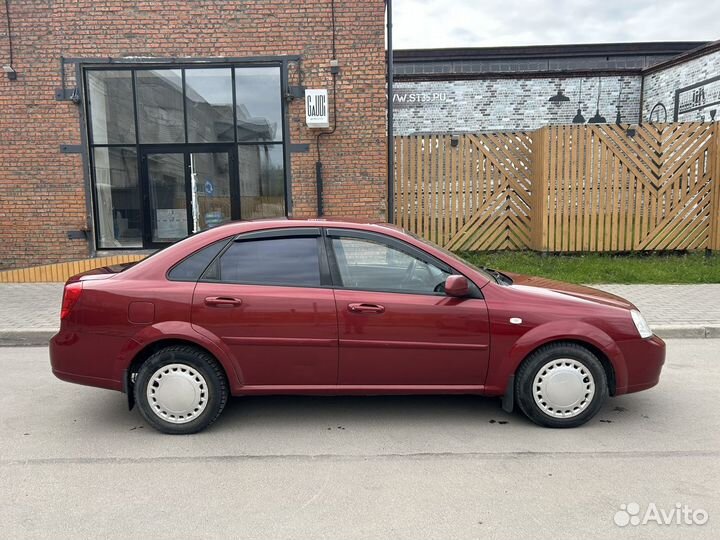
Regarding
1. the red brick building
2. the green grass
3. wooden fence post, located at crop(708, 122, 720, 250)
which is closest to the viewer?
the green grass

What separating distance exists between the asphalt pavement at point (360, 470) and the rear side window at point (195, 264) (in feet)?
3.86

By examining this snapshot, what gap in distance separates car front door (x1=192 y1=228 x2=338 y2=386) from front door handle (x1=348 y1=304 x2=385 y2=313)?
0.14 meters

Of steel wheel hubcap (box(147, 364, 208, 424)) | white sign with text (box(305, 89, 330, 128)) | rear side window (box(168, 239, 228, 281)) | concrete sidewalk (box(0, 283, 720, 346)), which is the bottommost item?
concrete sidewalk (box(0, 283, 720, 346))

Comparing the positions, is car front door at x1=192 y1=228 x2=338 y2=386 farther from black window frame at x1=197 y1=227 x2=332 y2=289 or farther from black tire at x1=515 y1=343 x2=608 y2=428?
black tire at x1=515 y1=343 x2=608 y2=428

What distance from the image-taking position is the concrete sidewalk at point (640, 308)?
6.69m

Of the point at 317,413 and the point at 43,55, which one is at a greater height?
the point at 43,55

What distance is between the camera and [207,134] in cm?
1056

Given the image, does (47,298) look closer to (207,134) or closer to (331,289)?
(207,134)

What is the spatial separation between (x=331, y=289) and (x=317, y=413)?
1.12m

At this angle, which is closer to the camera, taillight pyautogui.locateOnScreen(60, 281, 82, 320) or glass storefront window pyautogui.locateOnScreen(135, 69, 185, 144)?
taillight pyautogui.locateOnScreen(60, 281, 82, 320)

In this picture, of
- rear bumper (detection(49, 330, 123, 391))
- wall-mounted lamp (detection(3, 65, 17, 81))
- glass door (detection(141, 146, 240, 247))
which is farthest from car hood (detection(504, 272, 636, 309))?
wall-mounted lamp (detection(3, 65, 17, 81))

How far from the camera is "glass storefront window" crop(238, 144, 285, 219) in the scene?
10.6m

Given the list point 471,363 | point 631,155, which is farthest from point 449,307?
point 631,155

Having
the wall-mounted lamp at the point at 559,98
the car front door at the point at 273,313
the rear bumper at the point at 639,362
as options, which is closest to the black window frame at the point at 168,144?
the car front door at the point at 273,313
